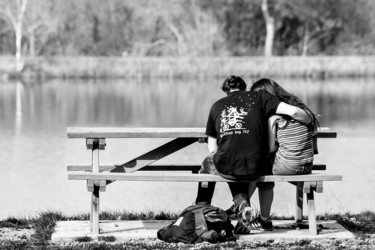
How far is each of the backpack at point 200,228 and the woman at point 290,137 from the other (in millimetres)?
Answer: 541

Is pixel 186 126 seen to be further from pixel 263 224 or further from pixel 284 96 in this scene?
pixel 284 96

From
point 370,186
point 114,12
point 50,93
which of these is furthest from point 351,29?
point 370,186

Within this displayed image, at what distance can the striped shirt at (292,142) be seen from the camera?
21.2 ft

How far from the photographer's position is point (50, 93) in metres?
28.2

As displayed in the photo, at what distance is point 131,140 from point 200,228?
10.2 metres

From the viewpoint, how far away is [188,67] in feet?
117

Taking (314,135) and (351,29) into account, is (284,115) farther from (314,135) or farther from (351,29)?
(351,29)

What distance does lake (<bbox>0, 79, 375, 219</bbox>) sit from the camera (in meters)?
10.8

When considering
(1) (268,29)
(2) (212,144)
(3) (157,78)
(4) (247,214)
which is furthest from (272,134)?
(1) (268,29)

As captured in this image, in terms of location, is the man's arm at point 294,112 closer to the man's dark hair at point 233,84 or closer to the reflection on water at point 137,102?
the man's dark hair at point 233,84

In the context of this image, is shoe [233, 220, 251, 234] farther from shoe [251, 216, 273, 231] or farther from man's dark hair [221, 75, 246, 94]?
man's dark hair [221, 75, 246, 94]

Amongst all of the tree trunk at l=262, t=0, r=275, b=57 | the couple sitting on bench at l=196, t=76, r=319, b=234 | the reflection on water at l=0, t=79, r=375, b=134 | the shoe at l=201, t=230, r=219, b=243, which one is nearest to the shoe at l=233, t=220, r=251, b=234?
the couple sitting on bench at l=196, t=76, r=319, b=234

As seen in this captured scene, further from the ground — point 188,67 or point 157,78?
point 188,67

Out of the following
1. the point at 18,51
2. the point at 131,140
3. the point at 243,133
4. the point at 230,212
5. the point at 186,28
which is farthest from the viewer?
the point at 186,28
